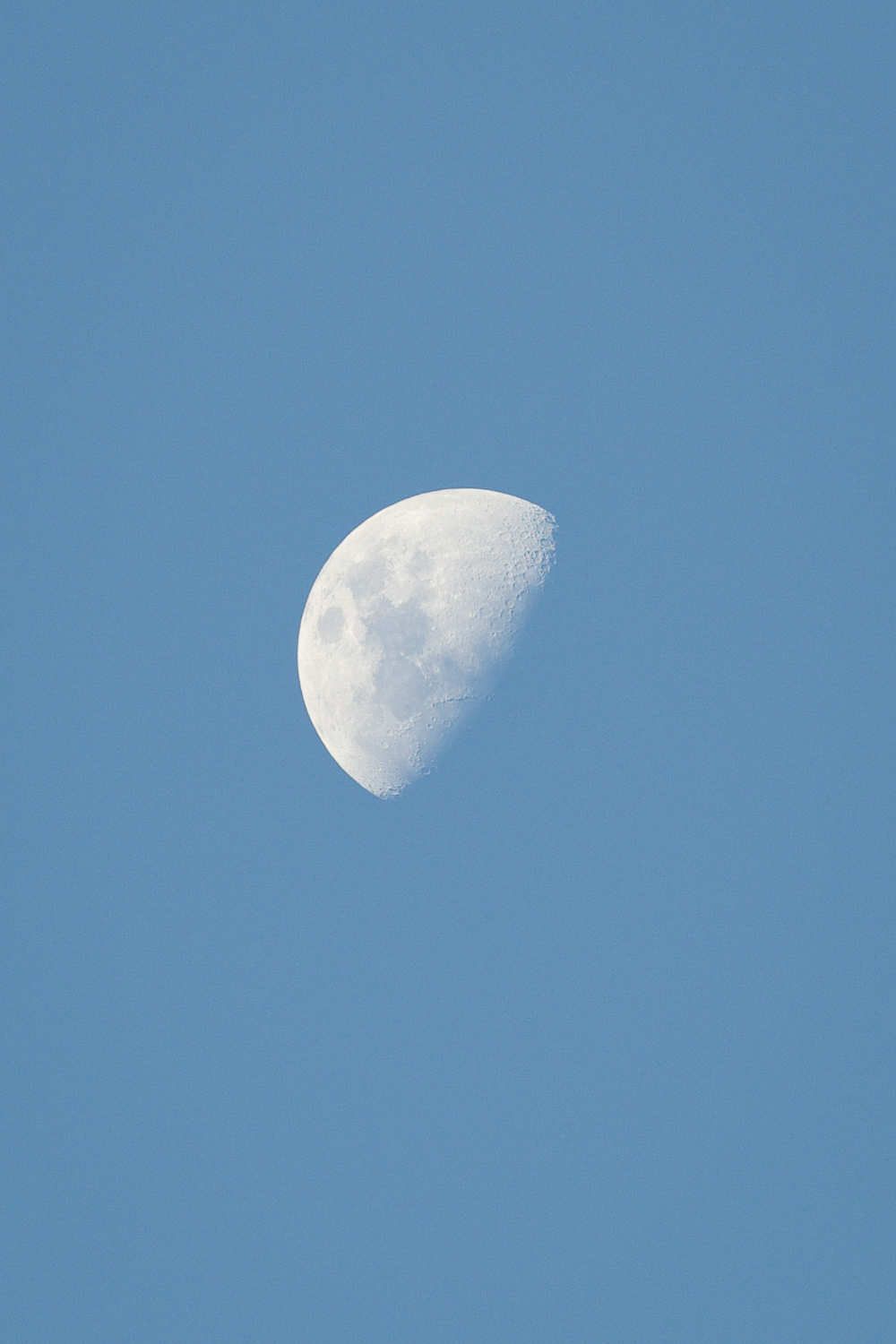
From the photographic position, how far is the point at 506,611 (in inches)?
427

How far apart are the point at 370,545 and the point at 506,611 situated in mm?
1560

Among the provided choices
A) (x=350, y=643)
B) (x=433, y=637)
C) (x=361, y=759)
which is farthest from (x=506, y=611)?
(x=361, y=759)

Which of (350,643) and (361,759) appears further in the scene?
(361,759)

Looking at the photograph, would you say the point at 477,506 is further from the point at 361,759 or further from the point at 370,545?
the point at 361,759

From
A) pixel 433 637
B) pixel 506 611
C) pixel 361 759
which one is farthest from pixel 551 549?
pixel 361 759

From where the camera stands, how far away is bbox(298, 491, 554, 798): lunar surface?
34.9 ft

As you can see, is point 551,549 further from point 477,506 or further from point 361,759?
point 361,759

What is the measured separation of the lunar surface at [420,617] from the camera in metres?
10.6

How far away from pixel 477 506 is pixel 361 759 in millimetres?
2828

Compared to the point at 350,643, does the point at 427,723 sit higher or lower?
lower

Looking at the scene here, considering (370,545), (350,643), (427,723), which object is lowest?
(427,723)

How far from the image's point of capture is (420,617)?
1059 cm

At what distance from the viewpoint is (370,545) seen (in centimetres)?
1132

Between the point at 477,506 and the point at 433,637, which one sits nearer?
the point at 433,637
